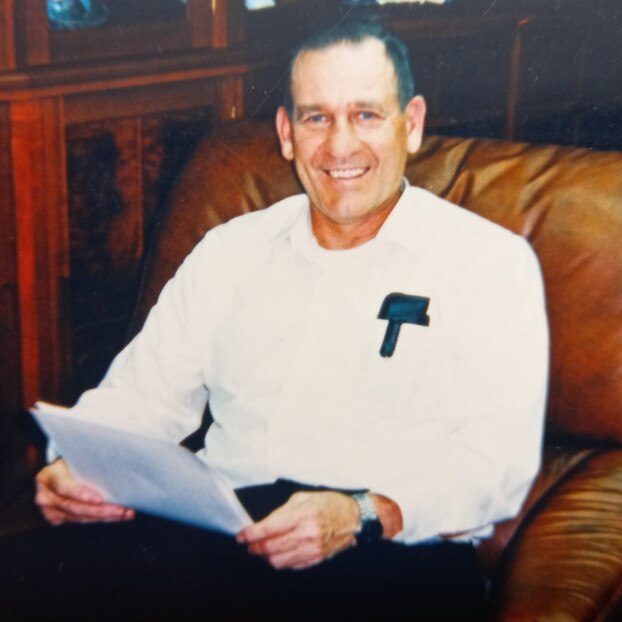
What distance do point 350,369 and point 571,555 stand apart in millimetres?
393

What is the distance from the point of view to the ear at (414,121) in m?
1.38

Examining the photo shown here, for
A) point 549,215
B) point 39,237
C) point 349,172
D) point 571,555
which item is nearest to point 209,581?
point 571,555

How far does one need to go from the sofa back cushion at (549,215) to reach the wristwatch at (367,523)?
345mm

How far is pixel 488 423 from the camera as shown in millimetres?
1217

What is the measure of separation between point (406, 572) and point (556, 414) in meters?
0.34

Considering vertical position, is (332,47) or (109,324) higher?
(332,47)

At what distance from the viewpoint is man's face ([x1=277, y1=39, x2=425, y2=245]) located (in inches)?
51.8

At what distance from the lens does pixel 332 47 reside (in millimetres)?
1312

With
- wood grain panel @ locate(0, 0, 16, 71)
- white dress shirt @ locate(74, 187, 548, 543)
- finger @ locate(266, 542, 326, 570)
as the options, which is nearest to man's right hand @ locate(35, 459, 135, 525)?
white dress shirt @ locate(74, 187, 548, 543)

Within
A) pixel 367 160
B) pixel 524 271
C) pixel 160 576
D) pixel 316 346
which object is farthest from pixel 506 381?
pixel 160 576

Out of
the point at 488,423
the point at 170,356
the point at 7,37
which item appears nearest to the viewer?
the point at 488,423

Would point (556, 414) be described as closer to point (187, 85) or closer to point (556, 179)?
point (556, 179)

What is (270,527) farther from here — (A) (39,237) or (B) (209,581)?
(A) (39,237)

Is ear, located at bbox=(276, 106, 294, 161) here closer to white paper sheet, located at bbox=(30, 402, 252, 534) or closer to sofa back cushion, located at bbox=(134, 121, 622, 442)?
sofa back cushion, located at bbox=(134, 121, 622, 442)
